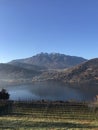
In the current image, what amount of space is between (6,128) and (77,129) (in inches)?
279

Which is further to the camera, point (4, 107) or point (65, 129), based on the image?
point (4, 107)

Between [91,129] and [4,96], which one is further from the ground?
[4,96]

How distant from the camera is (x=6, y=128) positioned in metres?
29.0

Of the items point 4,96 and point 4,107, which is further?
point 4,96

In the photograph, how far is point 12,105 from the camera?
7050 cm

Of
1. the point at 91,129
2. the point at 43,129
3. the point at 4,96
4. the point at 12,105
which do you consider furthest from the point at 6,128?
the point at 4,96

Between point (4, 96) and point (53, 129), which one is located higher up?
point (4, 96)

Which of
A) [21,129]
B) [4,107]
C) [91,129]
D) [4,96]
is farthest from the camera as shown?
[4,96]

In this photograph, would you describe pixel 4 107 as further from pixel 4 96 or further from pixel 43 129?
pixel 43 129

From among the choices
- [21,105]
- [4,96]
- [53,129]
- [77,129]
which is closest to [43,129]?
[53,129]

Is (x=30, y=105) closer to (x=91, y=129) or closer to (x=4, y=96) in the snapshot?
(x=4, y=96)

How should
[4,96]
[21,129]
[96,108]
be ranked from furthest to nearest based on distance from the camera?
[4,96], [96,108], [21,129]

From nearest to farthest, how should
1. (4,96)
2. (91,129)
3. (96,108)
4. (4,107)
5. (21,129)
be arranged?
(21,129), (91,129), (96,108), (4,107), (4,96)

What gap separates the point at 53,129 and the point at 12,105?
4230 cm
